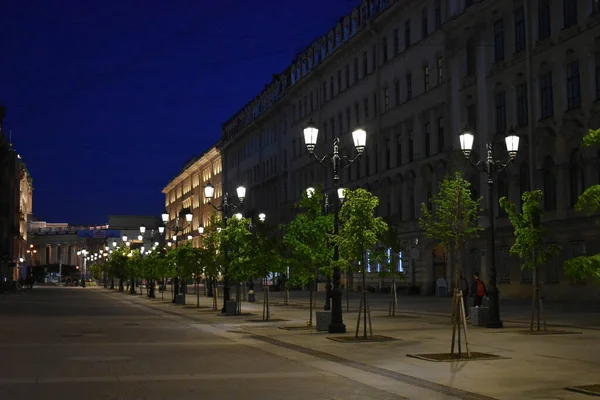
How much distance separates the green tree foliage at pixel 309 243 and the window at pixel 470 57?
29.4 m

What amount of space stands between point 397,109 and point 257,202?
4778 centimetres

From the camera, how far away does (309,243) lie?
28.3m

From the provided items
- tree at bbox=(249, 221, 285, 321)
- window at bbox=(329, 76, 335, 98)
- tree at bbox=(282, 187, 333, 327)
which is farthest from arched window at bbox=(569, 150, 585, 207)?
window at bbox=(329, 76, 335, 98)

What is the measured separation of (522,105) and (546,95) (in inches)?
91.2

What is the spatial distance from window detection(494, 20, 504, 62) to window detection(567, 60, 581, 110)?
683 cm

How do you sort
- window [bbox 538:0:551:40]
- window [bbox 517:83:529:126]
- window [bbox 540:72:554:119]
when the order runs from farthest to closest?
window [bbox 517:83:529:126] < window [bbox 538:0:551:40] < window [bbox 540:72:554:119]

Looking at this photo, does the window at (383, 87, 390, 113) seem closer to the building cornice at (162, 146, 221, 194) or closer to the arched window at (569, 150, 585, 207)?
the arched window at (569, 150, 585, 207)

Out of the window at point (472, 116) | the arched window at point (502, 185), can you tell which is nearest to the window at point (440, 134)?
the window at point (472, 116)

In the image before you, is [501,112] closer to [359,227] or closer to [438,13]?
[438,13]

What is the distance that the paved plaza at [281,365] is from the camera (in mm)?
13711

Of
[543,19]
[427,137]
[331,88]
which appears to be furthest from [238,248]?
[331,88]

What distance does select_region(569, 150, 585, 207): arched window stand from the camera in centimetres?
4441

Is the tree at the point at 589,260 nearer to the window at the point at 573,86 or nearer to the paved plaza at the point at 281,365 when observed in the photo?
the paved plaza at the point at 281,365

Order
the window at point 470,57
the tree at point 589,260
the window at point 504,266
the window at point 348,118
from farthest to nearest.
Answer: the window at point 348,118, the window at point 470,57, the window at point 504,266, the tree at point 589,260
